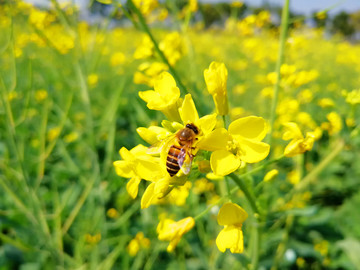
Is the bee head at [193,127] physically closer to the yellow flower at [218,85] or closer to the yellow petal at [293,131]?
the yellow flower at [218,85]

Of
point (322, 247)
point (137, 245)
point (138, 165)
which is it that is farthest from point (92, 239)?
point (322, 247)

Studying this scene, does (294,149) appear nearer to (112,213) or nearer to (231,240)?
(231,240)

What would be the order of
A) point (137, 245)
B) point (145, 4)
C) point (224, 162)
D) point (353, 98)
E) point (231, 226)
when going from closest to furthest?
point (224, 162) → point (231, 226) → point (353, 98) → point (145, 4) → point (137, 245)

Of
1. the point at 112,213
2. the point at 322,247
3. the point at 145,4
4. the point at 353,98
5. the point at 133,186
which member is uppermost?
the point at 145,4

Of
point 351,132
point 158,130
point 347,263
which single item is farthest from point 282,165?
point 158,130

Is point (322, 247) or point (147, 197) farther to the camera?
point (322, 247)

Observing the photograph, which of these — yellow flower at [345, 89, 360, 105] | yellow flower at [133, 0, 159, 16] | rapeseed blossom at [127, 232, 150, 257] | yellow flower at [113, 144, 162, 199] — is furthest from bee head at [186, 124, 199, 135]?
rapeseed blossom at [127, 232, 150, 257]
